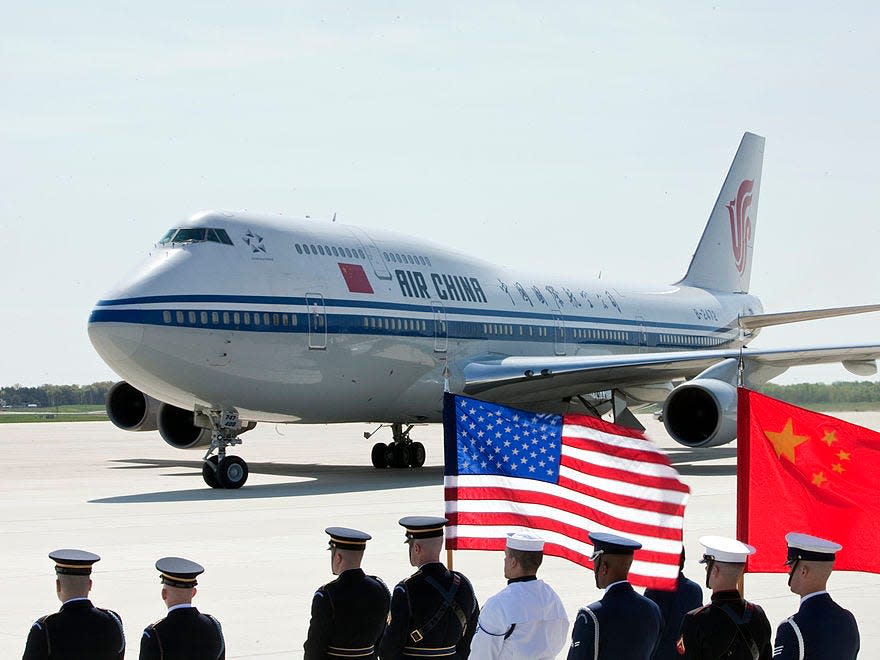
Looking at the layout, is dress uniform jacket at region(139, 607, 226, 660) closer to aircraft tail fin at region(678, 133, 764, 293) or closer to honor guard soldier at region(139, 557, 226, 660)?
Answer: honor guard soldier at region(139, 557, 226, 660)

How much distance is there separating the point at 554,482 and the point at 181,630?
2365 millimetres

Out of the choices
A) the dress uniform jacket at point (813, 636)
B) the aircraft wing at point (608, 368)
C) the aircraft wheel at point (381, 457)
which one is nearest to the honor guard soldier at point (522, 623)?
the dress uniform jacket at point (813, 636)

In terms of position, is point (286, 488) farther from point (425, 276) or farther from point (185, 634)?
point (185, 634)

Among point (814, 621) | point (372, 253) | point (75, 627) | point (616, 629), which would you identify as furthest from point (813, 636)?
point (372, 253)

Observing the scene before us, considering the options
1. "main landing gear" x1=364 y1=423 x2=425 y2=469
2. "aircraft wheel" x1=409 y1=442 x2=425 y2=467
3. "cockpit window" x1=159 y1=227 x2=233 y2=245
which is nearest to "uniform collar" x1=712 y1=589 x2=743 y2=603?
"cockpit window" x1=159 y1=227 x2=233 y2=245

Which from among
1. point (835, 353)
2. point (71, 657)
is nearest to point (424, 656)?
point (71, 657)

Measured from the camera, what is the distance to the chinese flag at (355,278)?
20812mm

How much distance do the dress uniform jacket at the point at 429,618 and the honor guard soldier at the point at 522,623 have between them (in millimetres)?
753

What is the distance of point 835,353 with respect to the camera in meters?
23.1

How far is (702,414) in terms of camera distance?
22.1m

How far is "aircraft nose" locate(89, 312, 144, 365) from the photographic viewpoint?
18078mm

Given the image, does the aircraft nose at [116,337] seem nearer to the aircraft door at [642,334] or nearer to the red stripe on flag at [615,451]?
the red stripe on flag at [615,451]

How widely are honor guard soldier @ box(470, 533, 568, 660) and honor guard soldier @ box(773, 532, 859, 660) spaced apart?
35.9 inches

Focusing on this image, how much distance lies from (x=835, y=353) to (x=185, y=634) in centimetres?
1973
